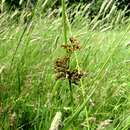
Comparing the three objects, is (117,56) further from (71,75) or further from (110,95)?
(71,75)

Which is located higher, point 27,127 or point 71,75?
point 71,75

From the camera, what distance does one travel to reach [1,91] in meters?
1.56

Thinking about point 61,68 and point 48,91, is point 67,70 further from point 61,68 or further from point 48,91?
point 48,91

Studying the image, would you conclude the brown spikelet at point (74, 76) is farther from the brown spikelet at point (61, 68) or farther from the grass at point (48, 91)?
the grass at point (48, 91)

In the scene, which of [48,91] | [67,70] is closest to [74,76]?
[67,70]

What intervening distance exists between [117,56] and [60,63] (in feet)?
5.73

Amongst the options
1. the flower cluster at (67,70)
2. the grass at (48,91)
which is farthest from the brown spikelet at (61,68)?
the grass at (48,91)

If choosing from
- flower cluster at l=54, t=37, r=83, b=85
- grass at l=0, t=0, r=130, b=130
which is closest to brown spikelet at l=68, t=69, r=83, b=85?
flower cluster at l=54, t=37, r=83, b=85

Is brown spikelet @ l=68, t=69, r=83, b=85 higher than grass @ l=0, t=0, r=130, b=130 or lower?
higher

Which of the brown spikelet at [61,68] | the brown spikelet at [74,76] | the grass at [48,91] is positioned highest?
the brown spikelet at [61,68]

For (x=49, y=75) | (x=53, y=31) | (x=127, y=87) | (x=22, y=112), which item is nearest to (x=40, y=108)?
(x=22, y=112)

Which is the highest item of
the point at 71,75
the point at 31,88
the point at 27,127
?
the point at 71,75

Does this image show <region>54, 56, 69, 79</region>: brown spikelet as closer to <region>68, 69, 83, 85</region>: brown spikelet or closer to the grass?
<region>68, 69, 83, 85</region>: brown spikelet

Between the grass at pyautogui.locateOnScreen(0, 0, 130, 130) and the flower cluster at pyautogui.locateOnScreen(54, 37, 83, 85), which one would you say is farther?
the grass at pyautogui.locateOnScreen(0, 0, 130, 130)
